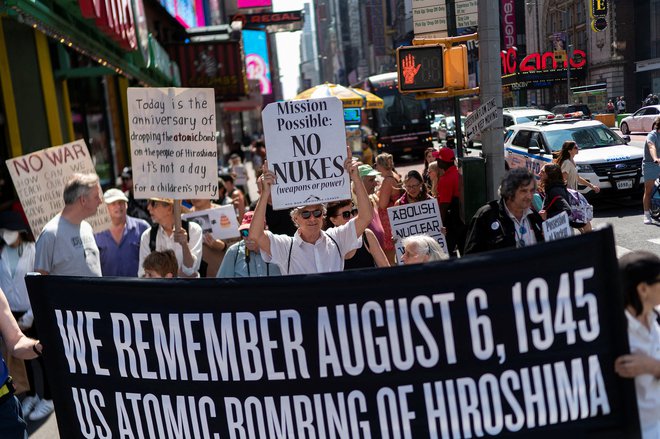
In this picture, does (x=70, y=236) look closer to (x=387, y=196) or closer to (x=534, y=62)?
(x=387, y=196)

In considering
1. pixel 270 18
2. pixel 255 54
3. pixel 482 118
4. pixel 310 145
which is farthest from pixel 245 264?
pixel 255 54

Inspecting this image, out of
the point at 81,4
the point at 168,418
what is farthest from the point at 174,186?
the point at 81,4

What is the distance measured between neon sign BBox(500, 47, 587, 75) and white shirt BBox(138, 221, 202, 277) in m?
21.1

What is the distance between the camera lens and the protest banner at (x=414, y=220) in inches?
295

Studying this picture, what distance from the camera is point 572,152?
1031 cm

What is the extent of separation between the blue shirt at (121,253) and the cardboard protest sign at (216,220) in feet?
1.99

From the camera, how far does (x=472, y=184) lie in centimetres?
817

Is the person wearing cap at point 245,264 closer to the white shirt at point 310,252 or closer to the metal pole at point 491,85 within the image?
the white shirt at point 310,252

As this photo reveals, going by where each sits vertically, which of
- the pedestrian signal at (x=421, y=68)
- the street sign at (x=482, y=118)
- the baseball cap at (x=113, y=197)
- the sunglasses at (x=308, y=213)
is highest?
the pedestrian signal at (x=421, y=68)

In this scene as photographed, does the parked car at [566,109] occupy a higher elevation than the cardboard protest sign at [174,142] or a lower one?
lower

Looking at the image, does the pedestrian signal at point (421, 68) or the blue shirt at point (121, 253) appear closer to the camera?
the blue shirt at point (121, 253)

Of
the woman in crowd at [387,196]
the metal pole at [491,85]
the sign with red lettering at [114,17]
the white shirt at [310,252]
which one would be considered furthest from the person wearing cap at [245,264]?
the sign with red lettering at [114,17]

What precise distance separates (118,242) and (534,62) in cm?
2935

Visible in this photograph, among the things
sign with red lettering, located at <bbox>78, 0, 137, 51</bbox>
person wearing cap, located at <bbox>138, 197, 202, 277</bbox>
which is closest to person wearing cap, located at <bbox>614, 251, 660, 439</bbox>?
person wearing cap, located at <bbox>138, 197, 202, 277</bbox>
